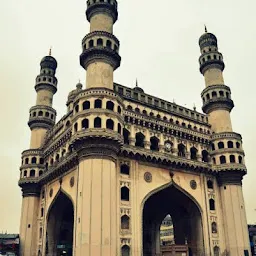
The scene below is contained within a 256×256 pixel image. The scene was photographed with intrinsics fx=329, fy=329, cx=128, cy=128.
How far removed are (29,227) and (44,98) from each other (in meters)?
22.6

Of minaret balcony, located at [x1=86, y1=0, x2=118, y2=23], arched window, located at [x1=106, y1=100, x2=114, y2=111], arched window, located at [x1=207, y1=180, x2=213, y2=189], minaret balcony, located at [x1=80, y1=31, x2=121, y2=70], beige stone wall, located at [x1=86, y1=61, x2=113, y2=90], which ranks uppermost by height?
minaret balcony, located at [x1=86, y1=0, x2=118, y2=23]

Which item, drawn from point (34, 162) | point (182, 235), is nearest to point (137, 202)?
point (182, 235)

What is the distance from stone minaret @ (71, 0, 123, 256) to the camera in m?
32.7

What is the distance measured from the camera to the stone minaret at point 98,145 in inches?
1288

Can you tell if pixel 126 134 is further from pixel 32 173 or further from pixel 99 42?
pixel 32 173

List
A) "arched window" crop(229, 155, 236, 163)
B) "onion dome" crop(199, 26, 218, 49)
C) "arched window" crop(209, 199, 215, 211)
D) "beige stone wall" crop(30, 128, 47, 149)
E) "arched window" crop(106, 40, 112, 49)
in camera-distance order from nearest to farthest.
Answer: "arched window" crop(106, 40, 112, 49)
"arched window" crop(209, 199, 215, 211)
"arched window" crop(229, 155, 236, 163)
"beige stone wall" crop(30, 128, 47, 149)
"onion dome" crop(199, 26, 218, 49)

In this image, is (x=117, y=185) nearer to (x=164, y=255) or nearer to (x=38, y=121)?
(x=164, y=255)

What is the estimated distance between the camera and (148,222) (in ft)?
167

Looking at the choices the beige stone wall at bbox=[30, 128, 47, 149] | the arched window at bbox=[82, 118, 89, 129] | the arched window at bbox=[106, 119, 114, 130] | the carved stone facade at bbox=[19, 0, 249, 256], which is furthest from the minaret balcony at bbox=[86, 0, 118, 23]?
the beige stone wall at bbox=[30, 128, 47, 149]

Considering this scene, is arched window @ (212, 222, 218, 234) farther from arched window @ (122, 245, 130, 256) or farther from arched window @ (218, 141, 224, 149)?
arched window @ (122, 245, 130, 256)

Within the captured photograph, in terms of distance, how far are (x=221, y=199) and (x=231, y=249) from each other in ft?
21.9

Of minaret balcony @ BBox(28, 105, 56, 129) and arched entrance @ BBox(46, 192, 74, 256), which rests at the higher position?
minaret balcony @ BBox(28, 105, 56, 129)

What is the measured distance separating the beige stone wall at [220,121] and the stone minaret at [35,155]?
27.6 metres

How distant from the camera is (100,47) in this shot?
137 ft
